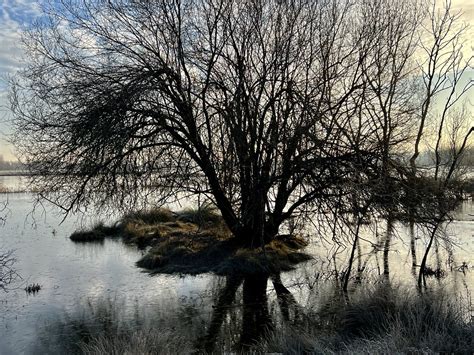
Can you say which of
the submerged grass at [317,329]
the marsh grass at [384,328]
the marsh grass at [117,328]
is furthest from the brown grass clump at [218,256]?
the marsh grass at [384,328]

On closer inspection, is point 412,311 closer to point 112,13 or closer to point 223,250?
point 223,250

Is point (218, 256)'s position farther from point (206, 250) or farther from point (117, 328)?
point (117, 328)

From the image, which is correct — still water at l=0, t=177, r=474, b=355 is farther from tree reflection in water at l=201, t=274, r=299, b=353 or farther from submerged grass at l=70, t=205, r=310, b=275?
submerged grass at l=70, t=205, r=310, b=275

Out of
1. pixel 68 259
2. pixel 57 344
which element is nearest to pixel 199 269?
pixel 68 259

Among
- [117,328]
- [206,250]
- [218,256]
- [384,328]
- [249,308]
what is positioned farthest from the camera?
[206,250]

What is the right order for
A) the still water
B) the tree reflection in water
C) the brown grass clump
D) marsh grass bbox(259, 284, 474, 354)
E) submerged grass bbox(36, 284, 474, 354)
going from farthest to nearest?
the brown grass clump, the still water, the tree reflection in water, submerged grass bbox(36, 284, 474, 354), marsh grass bbox(259, 284, 474, 354)

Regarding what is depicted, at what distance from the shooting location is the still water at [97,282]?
31.0 feet

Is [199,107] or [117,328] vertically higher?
[199,107]

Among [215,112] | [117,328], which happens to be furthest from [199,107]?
[117,328]

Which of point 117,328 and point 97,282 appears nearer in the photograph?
point 117,328

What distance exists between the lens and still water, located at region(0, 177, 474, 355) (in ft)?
31.0

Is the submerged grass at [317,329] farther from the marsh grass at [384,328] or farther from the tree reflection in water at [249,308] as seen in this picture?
the tree reflection in water at [249,308]

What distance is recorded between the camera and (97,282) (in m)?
12.3

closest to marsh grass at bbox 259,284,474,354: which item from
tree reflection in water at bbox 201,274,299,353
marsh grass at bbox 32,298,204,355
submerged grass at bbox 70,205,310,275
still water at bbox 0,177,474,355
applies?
tree reflection in water at bbox 201,274,299,353
